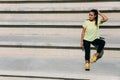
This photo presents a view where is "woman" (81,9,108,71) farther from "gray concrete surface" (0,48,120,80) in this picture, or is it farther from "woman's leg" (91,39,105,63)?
"gray concrete surface" (0,48,120,80)

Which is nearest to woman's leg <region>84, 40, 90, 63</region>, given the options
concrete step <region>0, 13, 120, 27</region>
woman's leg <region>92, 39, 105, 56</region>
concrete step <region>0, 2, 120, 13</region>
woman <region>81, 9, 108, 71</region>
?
woman <region>81, 9, 108, 71</region>

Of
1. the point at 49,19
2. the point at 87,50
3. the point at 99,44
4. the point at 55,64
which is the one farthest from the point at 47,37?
the point at 99,44

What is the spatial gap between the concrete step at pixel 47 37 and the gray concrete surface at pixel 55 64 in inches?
4.4

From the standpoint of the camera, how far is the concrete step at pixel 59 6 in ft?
17.2

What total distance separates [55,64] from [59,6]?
1161mm

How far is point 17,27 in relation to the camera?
5438 mm

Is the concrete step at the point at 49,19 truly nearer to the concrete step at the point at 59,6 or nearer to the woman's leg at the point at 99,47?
the concrete step at the point at 59,6

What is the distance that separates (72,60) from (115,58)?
0.70 metres

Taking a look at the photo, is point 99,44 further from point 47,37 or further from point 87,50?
point 47,37

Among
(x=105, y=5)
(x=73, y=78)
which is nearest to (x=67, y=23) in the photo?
(x=105, y=5)

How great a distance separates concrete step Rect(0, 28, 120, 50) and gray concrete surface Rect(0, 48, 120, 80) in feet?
0.37

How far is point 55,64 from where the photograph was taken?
489 centimetres

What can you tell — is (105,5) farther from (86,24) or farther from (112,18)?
(86,24)

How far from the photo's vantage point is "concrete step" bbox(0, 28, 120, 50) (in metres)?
5.06
